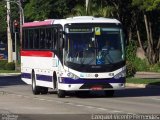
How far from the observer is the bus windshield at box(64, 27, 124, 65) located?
27406mm

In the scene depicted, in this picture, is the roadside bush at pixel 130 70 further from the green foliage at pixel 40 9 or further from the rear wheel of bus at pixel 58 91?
the green foliage at pixel 40 9

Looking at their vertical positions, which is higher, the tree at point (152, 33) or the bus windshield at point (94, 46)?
the bus windshield at point (94, 46)

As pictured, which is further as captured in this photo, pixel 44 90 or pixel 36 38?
pixel 44 90

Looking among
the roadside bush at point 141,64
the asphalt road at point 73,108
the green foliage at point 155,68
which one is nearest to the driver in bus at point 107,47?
the asphalt road at point 73,108

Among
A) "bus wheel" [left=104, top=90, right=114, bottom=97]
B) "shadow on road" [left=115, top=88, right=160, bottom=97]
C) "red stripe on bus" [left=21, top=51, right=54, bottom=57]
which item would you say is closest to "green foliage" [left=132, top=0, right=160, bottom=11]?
"shadow on road" [left=115, top=88, right=160, bottom=97]

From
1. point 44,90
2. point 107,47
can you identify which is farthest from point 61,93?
point 44,90

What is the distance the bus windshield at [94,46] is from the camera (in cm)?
2741

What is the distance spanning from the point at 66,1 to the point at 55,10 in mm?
1762

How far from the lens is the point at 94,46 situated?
1085 inches

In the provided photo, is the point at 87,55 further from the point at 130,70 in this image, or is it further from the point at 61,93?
the point at 130,70

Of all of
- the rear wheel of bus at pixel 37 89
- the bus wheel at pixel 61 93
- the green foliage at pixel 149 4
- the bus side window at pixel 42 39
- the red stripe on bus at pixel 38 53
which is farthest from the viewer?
the green foliage at pixel 149 4

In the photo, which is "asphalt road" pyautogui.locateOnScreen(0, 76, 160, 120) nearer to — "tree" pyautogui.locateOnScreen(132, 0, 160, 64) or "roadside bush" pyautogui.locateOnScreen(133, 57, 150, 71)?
"roadside bush" pyautogui.locateOnScreen(133, 57, 150, 71)

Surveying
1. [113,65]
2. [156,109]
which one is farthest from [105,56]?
[156,109]

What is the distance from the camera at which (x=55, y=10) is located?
71.4m
